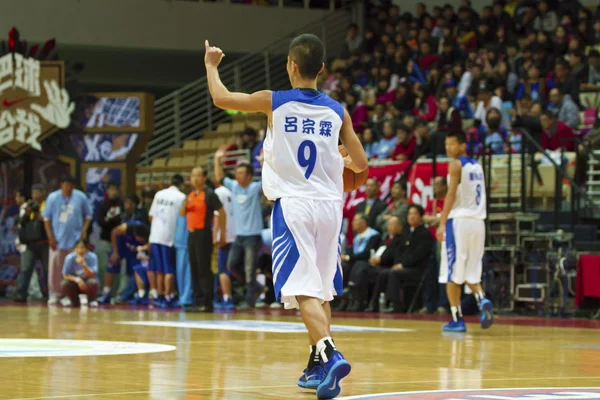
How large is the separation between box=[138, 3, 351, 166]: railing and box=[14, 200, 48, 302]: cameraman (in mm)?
6975

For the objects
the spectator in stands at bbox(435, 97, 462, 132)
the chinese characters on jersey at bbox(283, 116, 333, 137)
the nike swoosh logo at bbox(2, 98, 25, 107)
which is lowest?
the chinese characters on jersey at bbox(283, 116, 333, 137)

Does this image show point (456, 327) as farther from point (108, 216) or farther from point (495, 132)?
point (108, 216)

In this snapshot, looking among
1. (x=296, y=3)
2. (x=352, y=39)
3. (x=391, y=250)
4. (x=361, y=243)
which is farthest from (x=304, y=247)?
(x=296, y=3)

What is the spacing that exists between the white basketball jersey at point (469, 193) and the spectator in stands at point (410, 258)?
3.77m

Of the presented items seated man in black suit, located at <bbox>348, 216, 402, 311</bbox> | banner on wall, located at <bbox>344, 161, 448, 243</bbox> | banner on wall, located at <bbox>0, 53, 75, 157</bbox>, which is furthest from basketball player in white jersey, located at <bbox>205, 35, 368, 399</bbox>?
banner on wall, located at <bbox>0, 53, 75, 157</bbox>

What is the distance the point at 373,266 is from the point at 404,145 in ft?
8.20

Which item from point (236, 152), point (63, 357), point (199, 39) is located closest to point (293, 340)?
point (63, 357)

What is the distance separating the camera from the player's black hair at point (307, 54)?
19.6 feet

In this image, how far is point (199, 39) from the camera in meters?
26.8

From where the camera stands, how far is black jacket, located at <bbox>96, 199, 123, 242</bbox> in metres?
18.9

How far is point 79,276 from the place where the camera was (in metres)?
17.4

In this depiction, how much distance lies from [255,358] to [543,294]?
772cm

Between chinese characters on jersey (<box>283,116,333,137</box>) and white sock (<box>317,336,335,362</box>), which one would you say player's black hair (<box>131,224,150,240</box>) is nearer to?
chinese characters on jersey (<box>283,116,333,137</box>)

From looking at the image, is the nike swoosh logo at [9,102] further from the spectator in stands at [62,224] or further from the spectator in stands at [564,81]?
the spectator in stands at [564,81]
